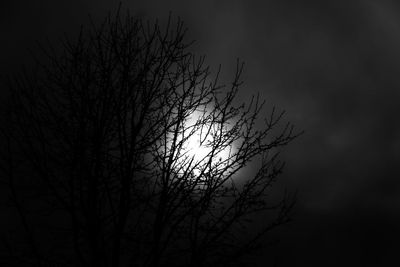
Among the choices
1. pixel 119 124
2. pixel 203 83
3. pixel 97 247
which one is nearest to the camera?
pixel 97 247

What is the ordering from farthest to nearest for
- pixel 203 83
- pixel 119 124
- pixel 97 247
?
pixel 203 83 → pixel 119 124 → pixel 97 247

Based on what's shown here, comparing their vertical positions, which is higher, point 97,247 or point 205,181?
point 205,181

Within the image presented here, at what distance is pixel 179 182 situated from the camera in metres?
9.43

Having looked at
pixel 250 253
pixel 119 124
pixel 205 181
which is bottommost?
pixel 250 253

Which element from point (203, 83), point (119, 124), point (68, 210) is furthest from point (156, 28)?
point (68, 210)

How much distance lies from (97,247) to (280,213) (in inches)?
130

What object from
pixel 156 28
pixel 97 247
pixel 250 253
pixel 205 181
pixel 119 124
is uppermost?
pixel 156 28

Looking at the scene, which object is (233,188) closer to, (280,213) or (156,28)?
(280,213)

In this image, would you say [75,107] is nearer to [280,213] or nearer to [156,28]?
[156,28]

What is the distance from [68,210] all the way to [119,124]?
5.95ft

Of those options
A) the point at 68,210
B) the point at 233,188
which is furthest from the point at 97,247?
the point at 233,188

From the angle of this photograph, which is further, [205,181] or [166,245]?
[205,181]

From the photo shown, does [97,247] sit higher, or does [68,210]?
[68,210]

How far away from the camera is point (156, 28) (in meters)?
10.3
